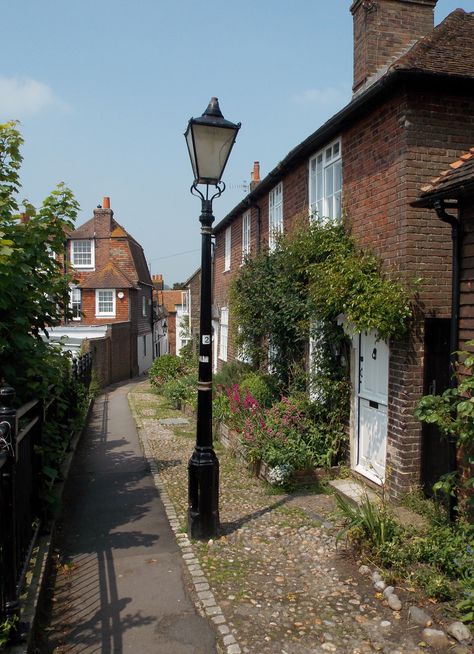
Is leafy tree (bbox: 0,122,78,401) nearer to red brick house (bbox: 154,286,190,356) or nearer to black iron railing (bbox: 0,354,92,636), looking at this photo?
black iron railing (bbox: 0,354,92,636)

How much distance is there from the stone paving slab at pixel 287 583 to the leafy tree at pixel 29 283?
250 centimetres

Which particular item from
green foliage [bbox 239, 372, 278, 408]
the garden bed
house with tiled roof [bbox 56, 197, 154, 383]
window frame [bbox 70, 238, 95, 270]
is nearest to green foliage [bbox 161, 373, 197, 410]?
green foliage [bbox 239, 372, 278, 408]

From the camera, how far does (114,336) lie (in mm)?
26172

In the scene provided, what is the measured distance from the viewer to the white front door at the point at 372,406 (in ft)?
22.7

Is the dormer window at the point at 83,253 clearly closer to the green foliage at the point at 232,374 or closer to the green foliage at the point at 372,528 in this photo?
the green foliage at the point at 232,374

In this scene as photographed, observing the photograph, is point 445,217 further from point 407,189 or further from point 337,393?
point 337,393

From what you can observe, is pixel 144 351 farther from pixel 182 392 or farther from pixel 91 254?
pixel 182 392

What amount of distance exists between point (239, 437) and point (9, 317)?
4.75 m

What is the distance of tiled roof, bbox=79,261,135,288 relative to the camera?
29.3 m

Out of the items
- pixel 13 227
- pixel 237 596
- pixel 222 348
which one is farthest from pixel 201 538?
pixel 222 348

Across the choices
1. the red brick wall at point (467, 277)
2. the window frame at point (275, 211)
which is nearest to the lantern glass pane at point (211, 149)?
the red brick wall at point (467, 277)

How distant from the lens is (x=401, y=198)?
21.0 feet

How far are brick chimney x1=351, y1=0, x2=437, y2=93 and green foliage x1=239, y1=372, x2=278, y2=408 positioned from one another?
5.68m

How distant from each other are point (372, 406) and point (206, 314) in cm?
299
